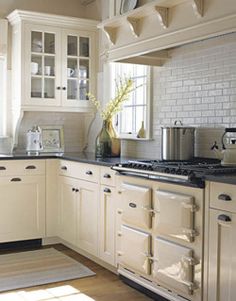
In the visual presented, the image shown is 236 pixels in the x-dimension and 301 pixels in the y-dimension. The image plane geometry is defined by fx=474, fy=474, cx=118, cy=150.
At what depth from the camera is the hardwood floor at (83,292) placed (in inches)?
127

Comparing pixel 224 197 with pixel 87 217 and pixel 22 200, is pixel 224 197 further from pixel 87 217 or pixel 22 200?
pixel 22 200

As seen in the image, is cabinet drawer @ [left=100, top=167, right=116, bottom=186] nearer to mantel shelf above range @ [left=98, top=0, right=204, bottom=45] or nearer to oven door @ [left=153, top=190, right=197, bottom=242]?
oven door @ [left=153, top=190, right=197, bottom=242]

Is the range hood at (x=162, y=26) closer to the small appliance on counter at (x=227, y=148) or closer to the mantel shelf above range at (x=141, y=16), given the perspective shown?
the mantel shelf above range at (x=141, y=16)

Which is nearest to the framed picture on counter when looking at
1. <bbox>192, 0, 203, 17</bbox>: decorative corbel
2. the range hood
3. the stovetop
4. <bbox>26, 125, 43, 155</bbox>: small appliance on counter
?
<bbox>26, 125, 43, 155</bbox>: small appliance on counter

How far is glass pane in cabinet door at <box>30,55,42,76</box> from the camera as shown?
15.6 feet

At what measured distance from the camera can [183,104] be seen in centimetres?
380

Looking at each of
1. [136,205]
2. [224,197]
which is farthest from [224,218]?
[136,205]

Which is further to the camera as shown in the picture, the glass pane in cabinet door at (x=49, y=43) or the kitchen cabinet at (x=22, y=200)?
the glass pane in cabinet door at (x=49, y=43)

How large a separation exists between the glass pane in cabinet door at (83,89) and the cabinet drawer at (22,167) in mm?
928

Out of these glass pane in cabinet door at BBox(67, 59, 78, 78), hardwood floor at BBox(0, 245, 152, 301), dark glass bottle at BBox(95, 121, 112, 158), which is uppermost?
glass pane in cabinet door at BBox(67, 59, 78, 78)

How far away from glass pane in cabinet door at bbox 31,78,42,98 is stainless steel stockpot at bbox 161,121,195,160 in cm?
175

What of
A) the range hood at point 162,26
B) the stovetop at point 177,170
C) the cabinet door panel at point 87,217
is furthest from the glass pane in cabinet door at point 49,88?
the stovetop at point 177,170

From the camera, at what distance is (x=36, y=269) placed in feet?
12.6

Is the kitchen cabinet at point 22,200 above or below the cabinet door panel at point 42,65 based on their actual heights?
below
